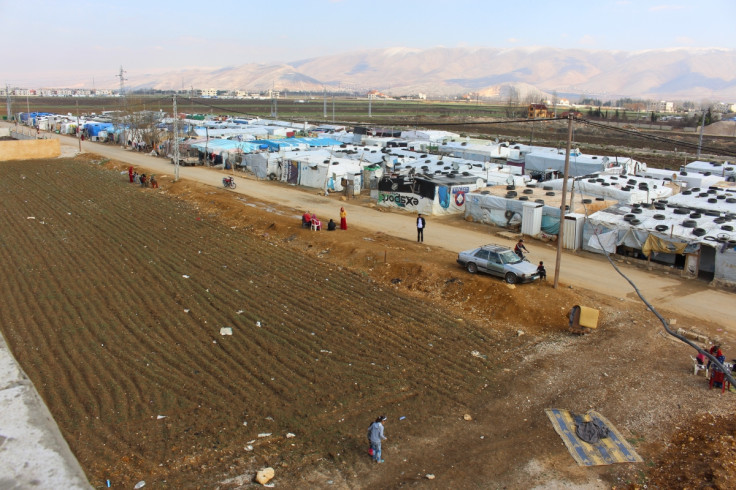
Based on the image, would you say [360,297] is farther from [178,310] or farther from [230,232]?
[230,232]

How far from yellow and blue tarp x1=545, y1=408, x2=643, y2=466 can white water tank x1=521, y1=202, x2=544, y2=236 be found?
15.3 meters

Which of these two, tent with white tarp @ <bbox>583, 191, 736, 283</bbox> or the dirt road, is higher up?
tent with white tarp @ <bbox>583, 191, 736, 283</bbox>

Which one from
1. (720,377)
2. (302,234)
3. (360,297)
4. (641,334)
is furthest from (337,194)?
(720,377)

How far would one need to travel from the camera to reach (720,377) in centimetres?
1276

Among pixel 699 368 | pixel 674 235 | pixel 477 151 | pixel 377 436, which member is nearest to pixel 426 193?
pixel 674 235

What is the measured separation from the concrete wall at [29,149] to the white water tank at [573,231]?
5105 centimetres

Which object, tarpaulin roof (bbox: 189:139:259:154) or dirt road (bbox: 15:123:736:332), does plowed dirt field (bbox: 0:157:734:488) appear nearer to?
dirt road (bbox: 15:123:736:332)

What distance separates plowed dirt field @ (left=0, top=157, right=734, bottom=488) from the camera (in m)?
10.3

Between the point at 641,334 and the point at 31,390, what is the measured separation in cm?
1580

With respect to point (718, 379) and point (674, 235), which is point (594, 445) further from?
point (674, 235)

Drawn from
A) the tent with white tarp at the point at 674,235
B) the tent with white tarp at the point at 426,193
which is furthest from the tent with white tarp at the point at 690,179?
the tent with white tarp at the point at 426,193

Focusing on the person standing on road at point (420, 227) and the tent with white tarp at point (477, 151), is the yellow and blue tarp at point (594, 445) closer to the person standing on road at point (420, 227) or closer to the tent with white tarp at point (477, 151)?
the person standing on road at point (420, 227)

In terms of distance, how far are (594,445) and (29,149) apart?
191 ft

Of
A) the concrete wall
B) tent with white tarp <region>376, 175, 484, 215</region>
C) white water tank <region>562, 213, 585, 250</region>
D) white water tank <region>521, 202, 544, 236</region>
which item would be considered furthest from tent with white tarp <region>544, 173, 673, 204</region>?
the concrete wall
